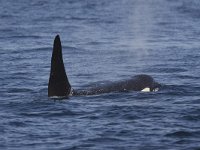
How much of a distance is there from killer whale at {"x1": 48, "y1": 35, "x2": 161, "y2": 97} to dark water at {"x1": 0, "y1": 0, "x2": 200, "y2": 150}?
1.13 ft

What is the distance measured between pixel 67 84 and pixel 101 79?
12.1ft

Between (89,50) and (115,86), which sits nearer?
(115,86)

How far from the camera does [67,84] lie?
69.2ft

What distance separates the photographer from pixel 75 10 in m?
53.6

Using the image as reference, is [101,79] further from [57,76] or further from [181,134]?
[181,134]

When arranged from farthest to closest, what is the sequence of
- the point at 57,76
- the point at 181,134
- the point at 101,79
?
1. the point at 101,79
2. the point at 57,76
3. the point at 181,134

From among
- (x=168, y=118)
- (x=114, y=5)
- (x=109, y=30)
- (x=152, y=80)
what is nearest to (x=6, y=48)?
(x=109, y=30)

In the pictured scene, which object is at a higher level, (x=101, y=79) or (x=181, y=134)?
(x=101, y=79)

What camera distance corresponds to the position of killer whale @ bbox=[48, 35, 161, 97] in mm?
20875

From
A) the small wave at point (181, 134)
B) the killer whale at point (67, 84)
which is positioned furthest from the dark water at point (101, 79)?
the killer whale at point (67, 84)

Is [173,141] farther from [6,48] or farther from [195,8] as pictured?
[195,8]

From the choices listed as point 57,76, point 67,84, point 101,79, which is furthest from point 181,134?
point 101,79

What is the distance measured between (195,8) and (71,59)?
2469 centimetres

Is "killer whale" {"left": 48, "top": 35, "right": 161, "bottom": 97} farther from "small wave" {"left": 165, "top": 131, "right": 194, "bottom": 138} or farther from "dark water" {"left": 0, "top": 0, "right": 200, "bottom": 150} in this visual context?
"small wave" {"left": 165, "top": 131, "right": 194, "bottom": 138}
